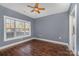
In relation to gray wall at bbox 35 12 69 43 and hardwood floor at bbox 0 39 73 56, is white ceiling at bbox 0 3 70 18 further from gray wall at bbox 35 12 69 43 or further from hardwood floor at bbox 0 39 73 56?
hardwood floor at bbox 0 39 73 56

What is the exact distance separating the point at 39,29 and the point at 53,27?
315 millimetres

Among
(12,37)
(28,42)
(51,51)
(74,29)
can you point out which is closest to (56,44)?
(51,51)

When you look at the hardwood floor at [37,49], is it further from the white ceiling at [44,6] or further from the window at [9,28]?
the white ceiling at [44,6]

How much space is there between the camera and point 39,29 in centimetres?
197

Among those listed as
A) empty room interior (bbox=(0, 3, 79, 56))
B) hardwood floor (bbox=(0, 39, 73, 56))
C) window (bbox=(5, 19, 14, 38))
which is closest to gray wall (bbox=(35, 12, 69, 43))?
empty room interior (bbox=(0, 3, 79, 56))

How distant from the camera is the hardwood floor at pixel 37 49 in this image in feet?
5.93

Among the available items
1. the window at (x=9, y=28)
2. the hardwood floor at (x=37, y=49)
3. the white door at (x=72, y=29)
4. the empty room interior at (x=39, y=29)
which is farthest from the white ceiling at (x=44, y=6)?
the hardwood floor at (x=37, y=49)

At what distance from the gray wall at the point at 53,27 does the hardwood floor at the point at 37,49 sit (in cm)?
16

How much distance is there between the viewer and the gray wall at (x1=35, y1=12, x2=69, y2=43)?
1.85 meters

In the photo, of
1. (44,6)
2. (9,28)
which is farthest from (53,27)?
(9,28)

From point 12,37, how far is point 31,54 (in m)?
0.54

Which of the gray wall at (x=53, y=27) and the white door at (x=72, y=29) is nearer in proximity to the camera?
the white door at (x=72, y=29)

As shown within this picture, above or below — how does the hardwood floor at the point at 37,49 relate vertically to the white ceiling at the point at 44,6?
below

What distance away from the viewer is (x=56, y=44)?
192 cm
